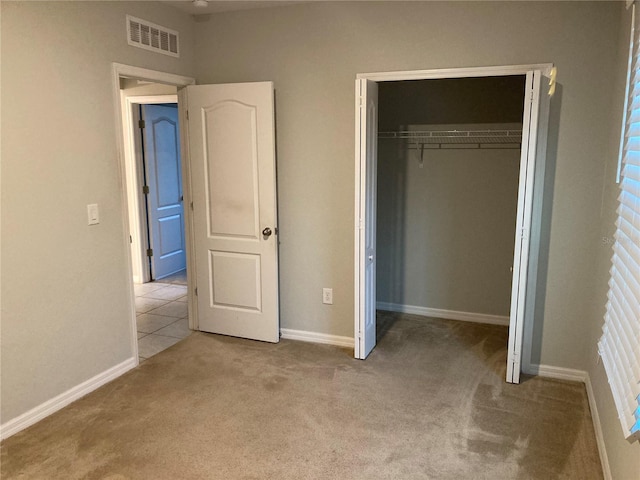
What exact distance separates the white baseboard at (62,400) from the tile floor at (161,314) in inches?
10.8

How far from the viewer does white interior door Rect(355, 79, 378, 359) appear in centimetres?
323

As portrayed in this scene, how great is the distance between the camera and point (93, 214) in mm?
3033

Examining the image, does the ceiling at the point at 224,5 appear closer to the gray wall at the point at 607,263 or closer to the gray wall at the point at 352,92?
the gray wall at the point at 352,92

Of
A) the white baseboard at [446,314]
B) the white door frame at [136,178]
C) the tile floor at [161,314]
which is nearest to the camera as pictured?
the tile floor at [161,314]

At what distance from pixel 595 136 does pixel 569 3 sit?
82 cm

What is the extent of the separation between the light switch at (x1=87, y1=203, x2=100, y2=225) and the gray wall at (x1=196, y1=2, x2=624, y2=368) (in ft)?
4.43

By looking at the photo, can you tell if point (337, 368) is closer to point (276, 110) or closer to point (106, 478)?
point (106, 478)

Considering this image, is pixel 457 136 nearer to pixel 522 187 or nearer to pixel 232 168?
pixel 522 187

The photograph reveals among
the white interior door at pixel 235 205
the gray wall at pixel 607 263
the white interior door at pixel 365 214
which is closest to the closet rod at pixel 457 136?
the white interior door at pixel 365 214

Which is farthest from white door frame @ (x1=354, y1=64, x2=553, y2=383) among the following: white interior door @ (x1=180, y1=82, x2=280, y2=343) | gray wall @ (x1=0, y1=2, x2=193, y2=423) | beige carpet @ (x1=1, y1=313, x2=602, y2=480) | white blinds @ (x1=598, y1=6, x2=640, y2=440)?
gray wall @ (x1=0, y1=2, x2=193, y2=423)

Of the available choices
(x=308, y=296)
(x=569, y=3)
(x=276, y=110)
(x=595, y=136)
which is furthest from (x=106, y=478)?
(x=569, y=3)

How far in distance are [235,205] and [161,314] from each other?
60.0 inches

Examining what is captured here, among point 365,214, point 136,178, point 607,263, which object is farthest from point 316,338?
point 136,178

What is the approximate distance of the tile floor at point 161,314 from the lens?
3.93 meters
